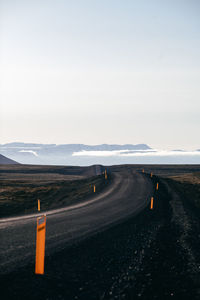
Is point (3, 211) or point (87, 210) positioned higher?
point (87, 210)

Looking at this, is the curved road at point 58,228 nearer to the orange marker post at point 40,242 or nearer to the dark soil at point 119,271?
the dark soil at point 119,271

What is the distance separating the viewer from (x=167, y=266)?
793 cm

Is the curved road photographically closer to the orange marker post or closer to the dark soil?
the dark soil

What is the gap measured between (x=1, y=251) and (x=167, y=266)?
5.93 m

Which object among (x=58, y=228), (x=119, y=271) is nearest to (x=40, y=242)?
(x=119, y=271)

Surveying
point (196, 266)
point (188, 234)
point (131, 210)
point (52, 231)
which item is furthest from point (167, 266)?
point (131, 210)

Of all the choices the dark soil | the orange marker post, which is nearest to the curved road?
the dark soil

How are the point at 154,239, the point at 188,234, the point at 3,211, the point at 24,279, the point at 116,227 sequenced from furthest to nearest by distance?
1. the point at 3,211
2. the point at 116,227
3. the point at 188,234
4. the point at 154,239
5. the point at 24,279

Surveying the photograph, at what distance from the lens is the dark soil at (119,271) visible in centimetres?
605

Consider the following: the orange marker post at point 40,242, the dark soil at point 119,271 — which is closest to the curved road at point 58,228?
the dark soil at point 119,271

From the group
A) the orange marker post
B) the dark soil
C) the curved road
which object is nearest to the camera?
the dark soil

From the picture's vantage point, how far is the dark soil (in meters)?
6.05

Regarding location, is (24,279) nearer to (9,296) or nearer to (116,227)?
(9,296)

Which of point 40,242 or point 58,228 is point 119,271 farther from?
point 58,228
